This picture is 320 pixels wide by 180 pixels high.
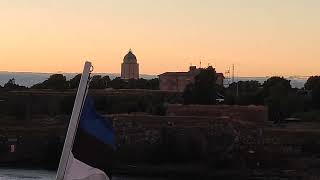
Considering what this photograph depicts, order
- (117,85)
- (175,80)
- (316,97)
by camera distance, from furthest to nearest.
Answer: (117,85) → (175,80) → (316,97)

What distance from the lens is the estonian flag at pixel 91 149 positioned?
8.14 ft

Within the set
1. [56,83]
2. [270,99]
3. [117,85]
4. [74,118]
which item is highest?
[56,83]

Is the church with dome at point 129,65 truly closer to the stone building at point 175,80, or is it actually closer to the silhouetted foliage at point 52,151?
the stone building at point 175,80

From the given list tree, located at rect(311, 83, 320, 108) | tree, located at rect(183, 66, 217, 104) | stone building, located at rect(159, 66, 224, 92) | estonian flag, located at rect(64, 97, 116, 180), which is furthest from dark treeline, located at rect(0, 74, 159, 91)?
estonian flag, located at rect(64, 97, 116, 180)

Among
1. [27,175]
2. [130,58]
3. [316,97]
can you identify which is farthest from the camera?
[130,58]

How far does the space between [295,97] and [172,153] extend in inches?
539

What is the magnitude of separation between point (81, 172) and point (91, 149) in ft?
0.37

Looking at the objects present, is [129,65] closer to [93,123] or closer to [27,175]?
[27,175]

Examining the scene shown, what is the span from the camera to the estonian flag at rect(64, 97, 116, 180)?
2.48 meters

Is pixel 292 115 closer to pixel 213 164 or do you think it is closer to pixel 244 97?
pixel 244 97

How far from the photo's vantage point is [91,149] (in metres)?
2.56

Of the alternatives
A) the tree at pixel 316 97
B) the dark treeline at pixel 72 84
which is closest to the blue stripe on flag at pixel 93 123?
the tree at pixel 316 97

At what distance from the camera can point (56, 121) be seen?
41625 mm

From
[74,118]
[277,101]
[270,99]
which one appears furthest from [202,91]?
[74,118]
